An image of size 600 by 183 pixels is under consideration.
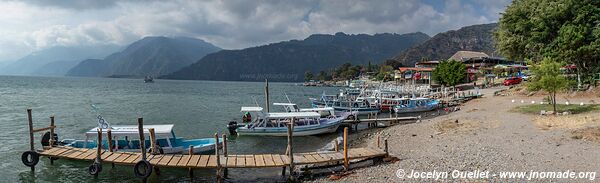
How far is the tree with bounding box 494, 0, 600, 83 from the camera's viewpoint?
4069 centimetres

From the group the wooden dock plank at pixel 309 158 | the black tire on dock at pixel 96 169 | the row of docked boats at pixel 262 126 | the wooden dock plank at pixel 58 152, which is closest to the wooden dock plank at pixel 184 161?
the row of docked boats at pixel 262 126

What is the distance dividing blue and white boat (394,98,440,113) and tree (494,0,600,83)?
1168 cm

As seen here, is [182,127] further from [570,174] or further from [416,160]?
[570,174]

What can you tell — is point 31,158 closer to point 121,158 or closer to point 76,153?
point 76,153

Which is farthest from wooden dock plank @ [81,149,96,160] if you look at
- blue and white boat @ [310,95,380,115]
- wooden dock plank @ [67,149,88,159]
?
blue and white boat @ [310,95,380,115]

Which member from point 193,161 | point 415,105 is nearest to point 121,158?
point 193,161

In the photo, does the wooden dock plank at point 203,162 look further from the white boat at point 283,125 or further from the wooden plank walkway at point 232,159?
the white boat at point 283,125

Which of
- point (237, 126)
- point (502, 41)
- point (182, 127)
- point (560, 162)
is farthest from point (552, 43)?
point (182, 127)

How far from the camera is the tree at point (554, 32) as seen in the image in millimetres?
40688

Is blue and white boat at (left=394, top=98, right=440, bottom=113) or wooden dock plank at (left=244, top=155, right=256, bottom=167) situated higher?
blue and white boat at (left=394, top=98, right=440, bottom=113)

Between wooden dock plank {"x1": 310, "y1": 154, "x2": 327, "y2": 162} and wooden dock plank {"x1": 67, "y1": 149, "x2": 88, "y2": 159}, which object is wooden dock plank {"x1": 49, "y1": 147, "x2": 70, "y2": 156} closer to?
wooden dock plank {"x1": 67, "y1": 149, "x2": 88, "y2": 159}

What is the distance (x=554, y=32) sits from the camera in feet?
147

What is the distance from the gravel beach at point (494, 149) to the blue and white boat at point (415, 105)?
22.0 meters

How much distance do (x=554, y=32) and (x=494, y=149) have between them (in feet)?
109
